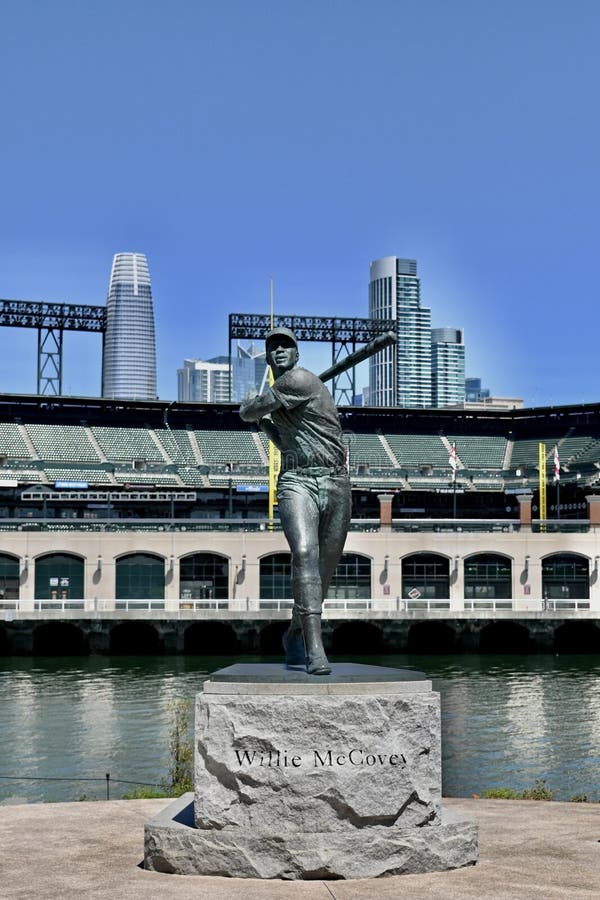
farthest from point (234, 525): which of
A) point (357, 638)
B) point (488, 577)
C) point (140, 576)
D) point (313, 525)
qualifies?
point (313, 525)

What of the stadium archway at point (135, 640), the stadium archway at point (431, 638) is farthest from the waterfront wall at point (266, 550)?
the stadium archway at point (135, 640)

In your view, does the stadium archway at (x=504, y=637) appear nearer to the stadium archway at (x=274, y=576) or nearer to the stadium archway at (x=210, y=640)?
the stadium archway at (x=274, y=576)

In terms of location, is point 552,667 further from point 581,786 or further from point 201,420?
point 201,420

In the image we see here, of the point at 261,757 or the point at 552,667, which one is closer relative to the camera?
the point at 261,757

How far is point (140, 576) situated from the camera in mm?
75062

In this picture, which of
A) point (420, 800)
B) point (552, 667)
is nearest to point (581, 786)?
point (420, 800)

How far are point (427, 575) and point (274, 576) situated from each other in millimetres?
9313

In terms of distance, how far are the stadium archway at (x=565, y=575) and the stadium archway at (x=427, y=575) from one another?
19.5 ft

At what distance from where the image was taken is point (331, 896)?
1334 centimetres

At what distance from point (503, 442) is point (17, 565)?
59633mm

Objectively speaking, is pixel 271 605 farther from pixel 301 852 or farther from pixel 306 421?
pixel 301 852

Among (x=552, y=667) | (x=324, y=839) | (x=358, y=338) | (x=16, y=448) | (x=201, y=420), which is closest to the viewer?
(x=324, y=839)

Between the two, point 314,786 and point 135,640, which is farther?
point 135,640

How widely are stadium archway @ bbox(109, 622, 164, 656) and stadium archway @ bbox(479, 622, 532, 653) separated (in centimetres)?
1876
